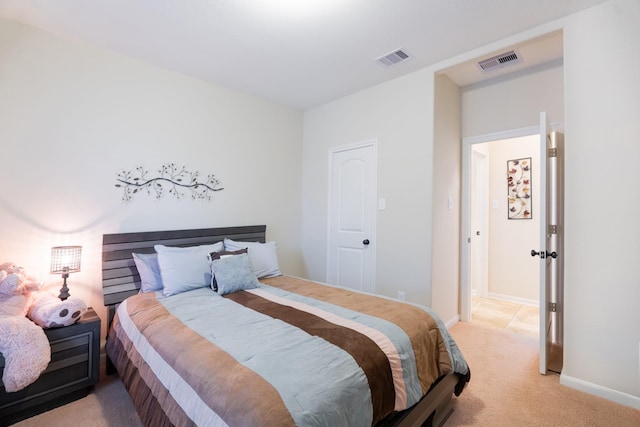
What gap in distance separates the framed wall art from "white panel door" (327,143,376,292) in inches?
90.3

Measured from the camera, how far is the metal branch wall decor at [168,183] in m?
2.69

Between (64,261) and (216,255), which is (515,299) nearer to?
(216,255)

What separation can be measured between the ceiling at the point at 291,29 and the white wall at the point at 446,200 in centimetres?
33

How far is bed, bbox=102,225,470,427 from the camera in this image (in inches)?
45.3

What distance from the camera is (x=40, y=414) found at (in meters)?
1.85

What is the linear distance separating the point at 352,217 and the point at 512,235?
2472 millimetres

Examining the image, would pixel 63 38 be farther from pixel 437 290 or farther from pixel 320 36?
pixel 437 290

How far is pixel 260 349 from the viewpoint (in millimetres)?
1404

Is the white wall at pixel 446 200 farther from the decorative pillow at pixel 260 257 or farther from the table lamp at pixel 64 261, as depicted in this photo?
the table lamp at pixel 64 261

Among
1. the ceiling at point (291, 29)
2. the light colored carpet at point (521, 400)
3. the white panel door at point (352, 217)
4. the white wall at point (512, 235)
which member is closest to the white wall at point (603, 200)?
the light colored carpet at point (521, 400)

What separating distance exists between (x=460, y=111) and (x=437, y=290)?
2.05 m

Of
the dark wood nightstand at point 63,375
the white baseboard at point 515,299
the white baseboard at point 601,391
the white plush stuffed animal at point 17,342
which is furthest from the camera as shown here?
the white baseboard at point 515,299

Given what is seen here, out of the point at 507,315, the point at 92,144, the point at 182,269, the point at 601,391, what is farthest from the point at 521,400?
the point at 92,144

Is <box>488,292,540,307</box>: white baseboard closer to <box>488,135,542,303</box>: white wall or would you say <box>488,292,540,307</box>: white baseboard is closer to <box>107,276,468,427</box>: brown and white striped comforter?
<box>488,135,542,303</box>: white wall
